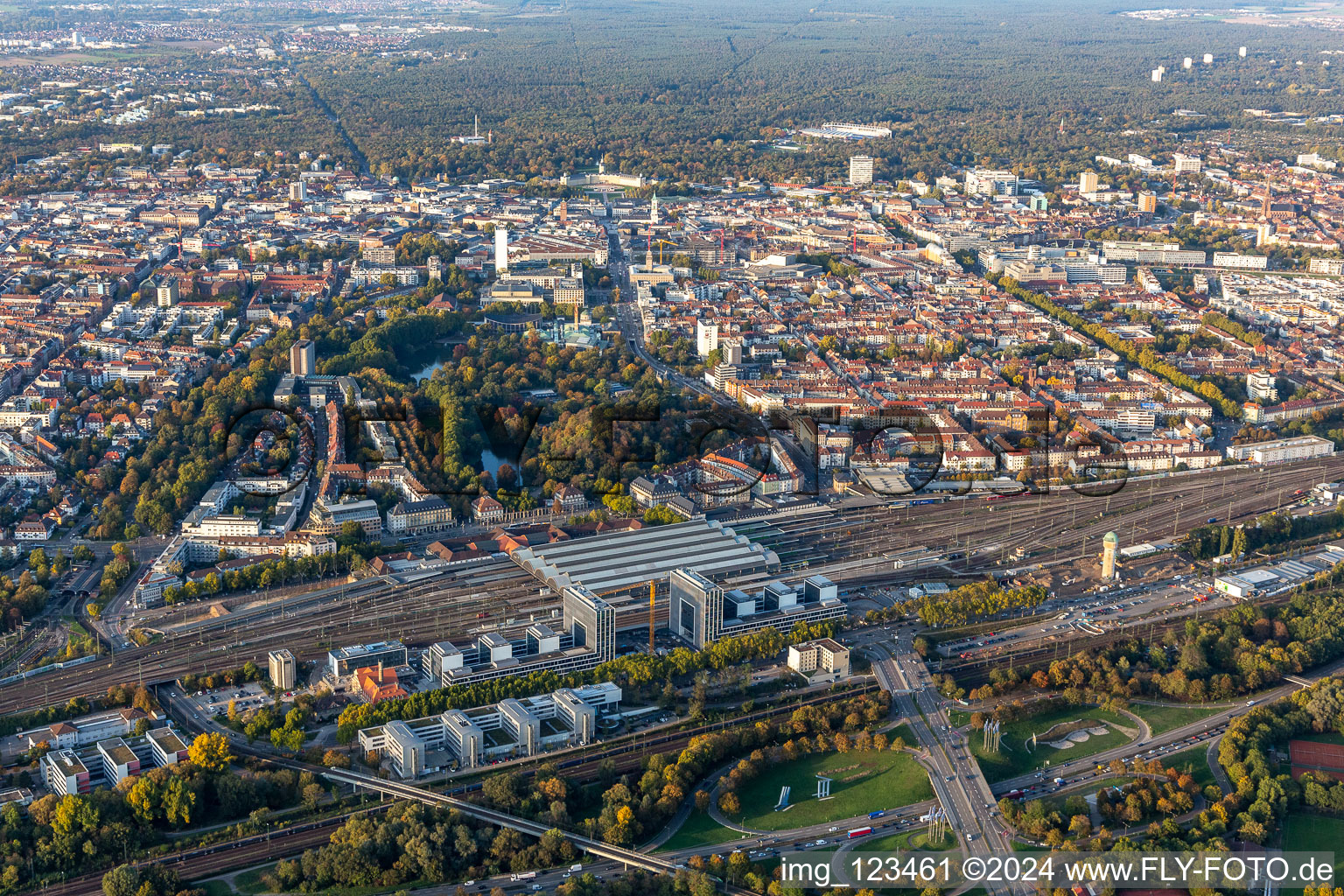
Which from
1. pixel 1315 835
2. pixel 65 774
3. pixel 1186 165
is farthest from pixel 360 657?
pixel 1186 165

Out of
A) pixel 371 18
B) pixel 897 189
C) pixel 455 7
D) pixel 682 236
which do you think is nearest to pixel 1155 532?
pixel 682 236

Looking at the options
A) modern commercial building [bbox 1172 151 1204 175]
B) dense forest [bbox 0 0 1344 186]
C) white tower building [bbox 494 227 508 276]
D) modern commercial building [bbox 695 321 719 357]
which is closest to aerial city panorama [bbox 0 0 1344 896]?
modern commercial building [bbox 695 321 719 357]

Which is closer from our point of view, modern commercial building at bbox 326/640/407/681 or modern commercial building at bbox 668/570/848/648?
modern commercial building at bbox 326/640/407/681

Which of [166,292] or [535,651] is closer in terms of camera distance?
[535,651]

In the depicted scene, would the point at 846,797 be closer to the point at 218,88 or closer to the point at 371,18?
the point at 218,88

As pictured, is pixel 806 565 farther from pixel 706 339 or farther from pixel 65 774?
pixel 706 339

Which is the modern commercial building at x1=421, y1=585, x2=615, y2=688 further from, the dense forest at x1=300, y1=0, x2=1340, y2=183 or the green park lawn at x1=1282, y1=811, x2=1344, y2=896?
the dense forest at x1=300, y1=0, x2=1340, y2=183

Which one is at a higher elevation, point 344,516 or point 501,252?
point 501,252
